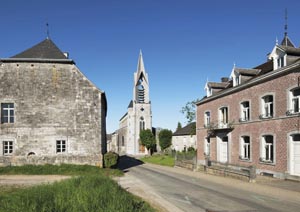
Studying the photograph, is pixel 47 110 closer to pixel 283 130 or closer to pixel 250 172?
pixel 250 172

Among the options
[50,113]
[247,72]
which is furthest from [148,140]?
[50,113]

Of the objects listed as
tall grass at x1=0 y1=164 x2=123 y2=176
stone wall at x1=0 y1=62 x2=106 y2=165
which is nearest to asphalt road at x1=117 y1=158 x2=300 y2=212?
tall grass at x1=0 y1=164 x2=123 y2=176

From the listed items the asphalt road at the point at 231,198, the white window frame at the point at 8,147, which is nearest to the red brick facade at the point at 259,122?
the asphalt road at the point at 231,198

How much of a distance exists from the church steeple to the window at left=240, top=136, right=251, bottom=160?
42.3m

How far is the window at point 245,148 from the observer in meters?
21.5

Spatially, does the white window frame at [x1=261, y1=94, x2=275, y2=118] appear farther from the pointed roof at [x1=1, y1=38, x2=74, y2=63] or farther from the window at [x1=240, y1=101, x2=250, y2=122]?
the pointed roof at [x1=1, y1=38, x2=74, y2=63]

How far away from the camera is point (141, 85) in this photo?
64.5 meters

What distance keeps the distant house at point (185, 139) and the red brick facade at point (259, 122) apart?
22.2 m

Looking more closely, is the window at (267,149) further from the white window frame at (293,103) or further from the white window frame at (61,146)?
the white window frame at (61,146)

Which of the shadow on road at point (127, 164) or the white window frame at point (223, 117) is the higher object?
the white window frame at point (223, 117)

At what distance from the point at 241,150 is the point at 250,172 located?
5.84 m

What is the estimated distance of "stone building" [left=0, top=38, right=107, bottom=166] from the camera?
20.6 meters

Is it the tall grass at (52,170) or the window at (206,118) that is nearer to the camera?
the tall grass at (52,170)

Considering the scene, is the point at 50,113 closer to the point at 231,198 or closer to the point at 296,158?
the point at 231,198
